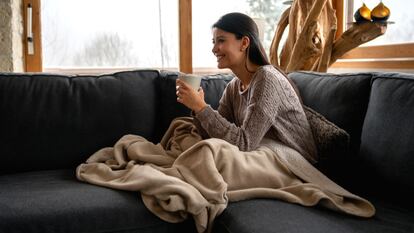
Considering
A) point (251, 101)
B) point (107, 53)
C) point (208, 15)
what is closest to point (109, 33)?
point (107, 53)

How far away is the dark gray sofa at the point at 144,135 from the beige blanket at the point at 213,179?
4 cm

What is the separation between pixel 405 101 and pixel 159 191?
89 centimetres

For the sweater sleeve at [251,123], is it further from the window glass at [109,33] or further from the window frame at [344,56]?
the window glass at [109,33]

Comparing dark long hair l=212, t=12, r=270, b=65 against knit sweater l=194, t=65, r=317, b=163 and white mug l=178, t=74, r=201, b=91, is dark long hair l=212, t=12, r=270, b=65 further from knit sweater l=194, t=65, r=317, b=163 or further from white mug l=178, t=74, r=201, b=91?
white mug l=178, t=74, r=201, b=91

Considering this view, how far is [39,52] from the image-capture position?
3125mm

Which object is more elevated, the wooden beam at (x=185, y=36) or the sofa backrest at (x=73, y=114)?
the wooden beam at (x=185, y=36)

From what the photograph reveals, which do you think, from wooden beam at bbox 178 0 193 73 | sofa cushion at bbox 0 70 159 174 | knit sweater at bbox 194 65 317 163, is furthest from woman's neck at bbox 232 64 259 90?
wooden beam at bbox 178 0 193 73

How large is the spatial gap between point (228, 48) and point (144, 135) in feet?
1.89

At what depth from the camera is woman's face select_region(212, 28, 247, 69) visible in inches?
73.5

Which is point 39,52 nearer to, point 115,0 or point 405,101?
point 115,0

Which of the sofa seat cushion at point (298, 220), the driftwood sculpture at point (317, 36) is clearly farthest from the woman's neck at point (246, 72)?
the driftwood sculpture at point (317, 36)

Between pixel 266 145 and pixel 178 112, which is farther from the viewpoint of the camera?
pixel 178 112

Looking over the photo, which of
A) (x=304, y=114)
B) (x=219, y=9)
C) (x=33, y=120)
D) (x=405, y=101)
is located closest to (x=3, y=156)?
(x=33, y=120)

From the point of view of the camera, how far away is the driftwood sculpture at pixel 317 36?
271cm
